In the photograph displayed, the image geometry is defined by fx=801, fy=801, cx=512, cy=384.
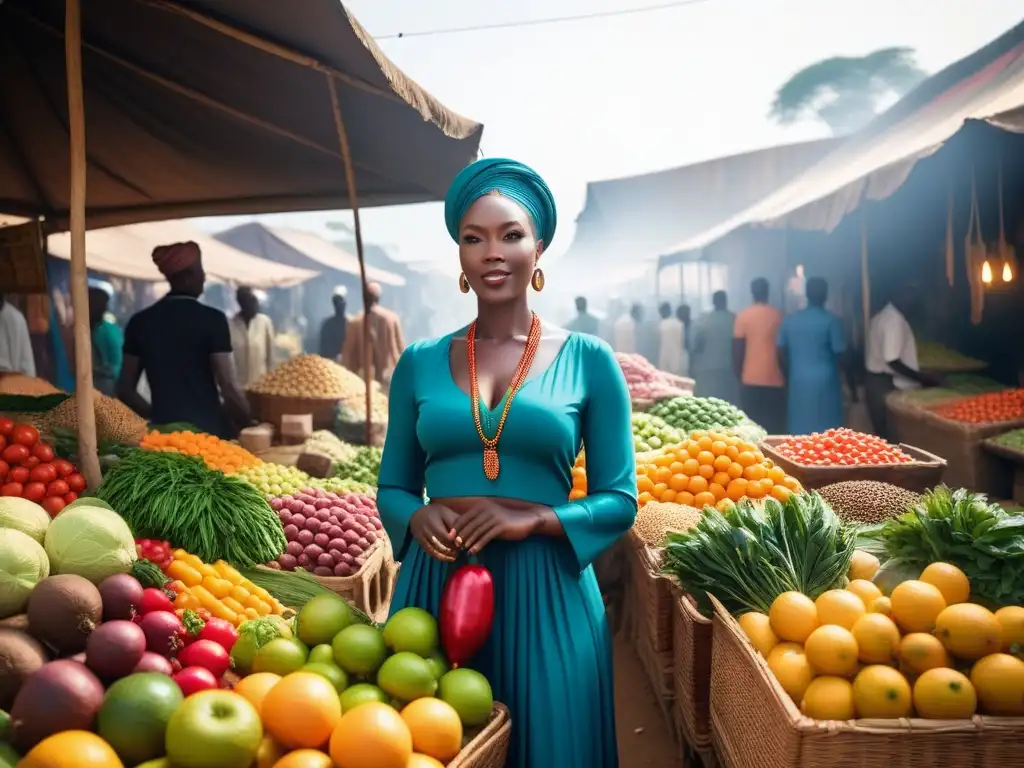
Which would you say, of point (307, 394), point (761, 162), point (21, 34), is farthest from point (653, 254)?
point (21, 34)

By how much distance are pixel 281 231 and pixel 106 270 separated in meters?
12.4

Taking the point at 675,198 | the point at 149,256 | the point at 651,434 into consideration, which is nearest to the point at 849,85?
the point at 675,198

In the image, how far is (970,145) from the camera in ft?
28.9

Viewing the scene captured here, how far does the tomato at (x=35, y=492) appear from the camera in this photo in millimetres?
3145

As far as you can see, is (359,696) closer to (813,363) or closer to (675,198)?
(813,363)

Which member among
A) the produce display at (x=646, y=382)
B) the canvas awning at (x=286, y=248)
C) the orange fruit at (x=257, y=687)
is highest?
the canvas awning at (x=286, y=248)

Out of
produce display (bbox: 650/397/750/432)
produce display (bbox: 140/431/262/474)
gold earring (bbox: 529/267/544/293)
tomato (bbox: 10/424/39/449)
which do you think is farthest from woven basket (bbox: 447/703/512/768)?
produce display (bbox: 650/397/750/432)

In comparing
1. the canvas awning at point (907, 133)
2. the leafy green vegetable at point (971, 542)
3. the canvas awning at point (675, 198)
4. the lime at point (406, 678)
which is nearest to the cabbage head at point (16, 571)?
the lime at point (406, 678)

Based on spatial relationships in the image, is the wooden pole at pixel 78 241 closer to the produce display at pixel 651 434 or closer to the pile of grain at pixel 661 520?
the pile of grain at pixel 661 520

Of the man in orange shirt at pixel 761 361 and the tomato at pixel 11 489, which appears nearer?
the tomato at pixel 11 489

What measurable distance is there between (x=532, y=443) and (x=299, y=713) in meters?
0.85

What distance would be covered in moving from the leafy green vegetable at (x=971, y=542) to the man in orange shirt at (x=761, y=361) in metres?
6.87

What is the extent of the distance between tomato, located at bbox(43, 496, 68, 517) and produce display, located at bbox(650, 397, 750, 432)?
15.1 feet

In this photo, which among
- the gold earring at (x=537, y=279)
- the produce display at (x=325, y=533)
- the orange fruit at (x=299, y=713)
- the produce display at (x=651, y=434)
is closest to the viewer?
the orange fruit at (x=299, y=713)
